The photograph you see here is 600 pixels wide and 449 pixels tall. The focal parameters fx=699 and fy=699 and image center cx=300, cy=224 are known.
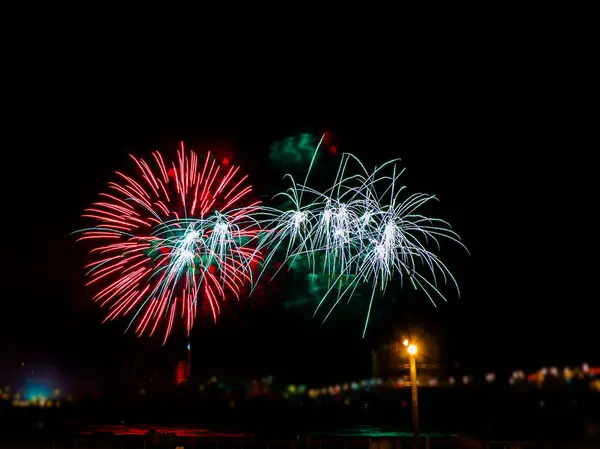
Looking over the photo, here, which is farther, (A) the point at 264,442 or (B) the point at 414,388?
(A) the point at 264,442

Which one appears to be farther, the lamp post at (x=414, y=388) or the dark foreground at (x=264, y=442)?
the dark foreground at (x=264, y=442)

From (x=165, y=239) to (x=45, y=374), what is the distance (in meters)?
16.4

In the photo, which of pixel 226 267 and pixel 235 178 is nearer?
pixel 226 267

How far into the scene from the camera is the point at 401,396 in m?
28.9

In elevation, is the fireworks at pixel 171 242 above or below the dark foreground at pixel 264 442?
above

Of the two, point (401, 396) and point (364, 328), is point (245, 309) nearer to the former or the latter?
point (364, 328)

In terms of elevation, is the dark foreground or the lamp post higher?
the lamp post

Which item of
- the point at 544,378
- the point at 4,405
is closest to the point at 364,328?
the point at 544,378

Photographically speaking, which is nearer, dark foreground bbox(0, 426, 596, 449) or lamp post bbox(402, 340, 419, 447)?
lamp post bbox(402, 340, 419, 447)

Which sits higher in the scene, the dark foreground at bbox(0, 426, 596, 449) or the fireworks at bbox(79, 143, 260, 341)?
the fireworks at bbox(79, 143, 260, 341)

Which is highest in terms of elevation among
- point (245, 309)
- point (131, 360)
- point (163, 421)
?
point (245, 309)

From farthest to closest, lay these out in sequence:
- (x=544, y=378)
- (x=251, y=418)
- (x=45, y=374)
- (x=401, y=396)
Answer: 1. (x=45, y=374)
2. (x=401, y=396)
3. (x=251, y=418)
4. (x=544, y=378)

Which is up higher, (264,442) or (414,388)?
(414,388)

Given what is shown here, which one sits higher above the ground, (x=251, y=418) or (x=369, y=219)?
(x=369, y=219)
